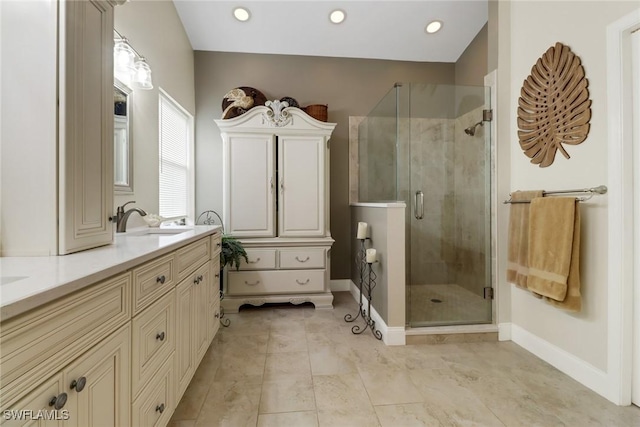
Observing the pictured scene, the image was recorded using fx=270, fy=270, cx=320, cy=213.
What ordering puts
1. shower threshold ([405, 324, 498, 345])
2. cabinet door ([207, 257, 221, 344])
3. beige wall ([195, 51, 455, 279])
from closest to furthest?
cabinet door ([207, 257, 221, 344]) → shower threshold ([405, 324, 498, 345]) → beige wall ([195, 51, 455, 279])

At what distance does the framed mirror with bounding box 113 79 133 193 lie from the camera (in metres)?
1.81

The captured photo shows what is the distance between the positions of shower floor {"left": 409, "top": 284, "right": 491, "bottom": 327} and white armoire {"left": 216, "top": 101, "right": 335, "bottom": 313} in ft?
3.16

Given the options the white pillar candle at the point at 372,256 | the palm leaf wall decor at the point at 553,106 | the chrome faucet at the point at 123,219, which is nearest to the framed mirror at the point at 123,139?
the chrome faucet at the point at 123,219

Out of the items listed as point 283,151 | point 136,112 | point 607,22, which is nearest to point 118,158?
point 136,112

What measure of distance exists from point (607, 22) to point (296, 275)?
114 inches

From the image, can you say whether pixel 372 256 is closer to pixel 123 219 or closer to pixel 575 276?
pixel 575 276

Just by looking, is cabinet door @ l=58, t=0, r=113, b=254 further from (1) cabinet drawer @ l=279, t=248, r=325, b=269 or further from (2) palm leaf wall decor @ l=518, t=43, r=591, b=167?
(2) palm leaf wall decor @ l=518, t=43, r=591, b=167

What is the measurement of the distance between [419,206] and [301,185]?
4.01 ft

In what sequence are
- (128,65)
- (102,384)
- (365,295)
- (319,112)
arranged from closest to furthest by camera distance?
(102,384), (128,65), (365,295), (319,112)

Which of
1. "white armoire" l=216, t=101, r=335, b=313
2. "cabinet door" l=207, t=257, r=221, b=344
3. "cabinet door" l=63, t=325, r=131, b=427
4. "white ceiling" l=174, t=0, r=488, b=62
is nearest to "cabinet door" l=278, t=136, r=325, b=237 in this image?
"white armoire" l=216, t=101, r=335, b=313

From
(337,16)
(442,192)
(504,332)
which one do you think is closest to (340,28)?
(337,16)

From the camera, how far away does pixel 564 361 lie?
5.80 feet

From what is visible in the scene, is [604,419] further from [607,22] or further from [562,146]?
[607,22]

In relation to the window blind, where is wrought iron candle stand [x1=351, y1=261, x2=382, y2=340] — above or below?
below
